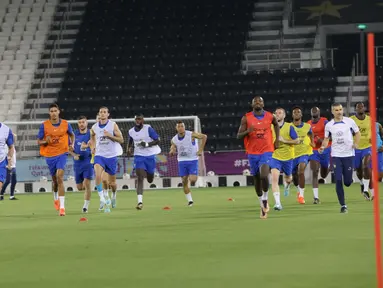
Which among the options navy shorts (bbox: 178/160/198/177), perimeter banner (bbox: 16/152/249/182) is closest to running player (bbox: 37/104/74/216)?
navy shorts (bbox: 178/160/198/177)

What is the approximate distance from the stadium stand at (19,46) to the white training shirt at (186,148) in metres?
20.1

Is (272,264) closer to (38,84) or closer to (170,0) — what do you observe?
(38,84)

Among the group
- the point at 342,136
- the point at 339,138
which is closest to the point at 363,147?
the point at 342,136

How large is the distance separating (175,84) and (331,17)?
7.99m

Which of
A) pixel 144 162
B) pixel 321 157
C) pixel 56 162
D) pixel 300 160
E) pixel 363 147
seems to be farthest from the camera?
pixel 321 157

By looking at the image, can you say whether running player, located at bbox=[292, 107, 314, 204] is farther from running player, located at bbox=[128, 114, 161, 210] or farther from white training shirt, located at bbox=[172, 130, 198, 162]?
running player, located at bbox=[128, 114, 161, 210]

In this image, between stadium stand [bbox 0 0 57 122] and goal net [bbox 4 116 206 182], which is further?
stadium stand [bbox 0 0 57 122]

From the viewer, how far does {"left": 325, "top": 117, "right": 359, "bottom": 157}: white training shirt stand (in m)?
20.0

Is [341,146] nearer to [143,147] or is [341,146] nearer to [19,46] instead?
[143,147]

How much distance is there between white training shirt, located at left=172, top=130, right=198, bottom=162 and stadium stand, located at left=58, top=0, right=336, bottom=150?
48.1 ft

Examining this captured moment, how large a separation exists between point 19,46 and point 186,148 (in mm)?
25799

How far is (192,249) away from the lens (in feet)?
42.3

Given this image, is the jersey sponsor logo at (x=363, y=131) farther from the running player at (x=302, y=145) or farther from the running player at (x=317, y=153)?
the running player at (x=302, y=145)

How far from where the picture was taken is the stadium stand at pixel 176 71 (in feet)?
148
